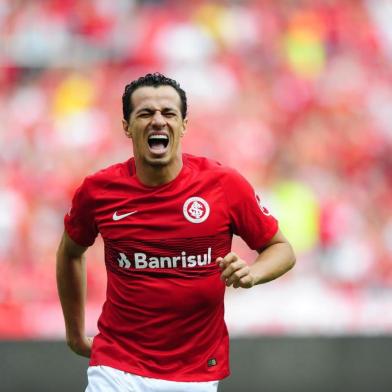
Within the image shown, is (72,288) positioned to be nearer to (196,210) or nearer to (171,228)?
(171,228)

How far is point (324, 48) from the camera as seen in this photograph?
10.7 meters

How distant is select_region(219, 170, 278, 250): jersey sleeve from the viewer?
4.02m

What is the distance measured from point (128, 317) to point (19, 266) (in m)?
5.13

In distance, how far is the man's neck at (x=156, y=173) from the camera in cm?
407

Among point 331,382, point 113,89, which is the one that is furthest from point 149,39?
point 331,382

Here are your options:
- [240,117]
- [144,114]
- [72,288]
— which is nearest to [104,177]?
[144,114]

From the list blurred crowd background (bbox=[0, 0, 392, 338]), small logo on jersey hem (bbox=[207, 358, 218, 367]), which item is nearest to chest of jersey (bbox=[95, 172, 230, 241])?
small logo on jersey hem (bbox=[207, 358, 218, 367])

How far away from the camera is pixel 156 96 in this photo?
13.3 ft

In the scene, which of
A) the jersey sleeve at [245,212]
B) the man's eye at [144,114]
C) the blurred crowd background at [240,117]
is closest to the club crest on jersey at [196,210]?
the jersey sleeve at [245,212]

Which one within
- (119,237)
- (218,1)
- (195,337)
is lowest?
(195,337)

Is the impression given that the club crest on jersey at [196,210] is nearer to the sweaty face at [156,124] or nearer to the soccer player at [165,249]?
the soccer player at [165,249]

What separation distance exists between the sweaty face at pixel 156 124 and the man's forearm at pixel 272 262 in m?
0.54

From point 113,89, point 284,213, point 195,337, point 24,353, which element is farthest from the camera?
point 113,89

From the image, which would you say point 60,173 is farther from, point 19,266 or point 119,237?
point 119,237
